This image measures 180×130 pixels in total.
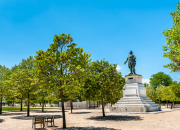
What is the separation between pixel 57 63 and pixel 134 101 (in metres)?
18.9

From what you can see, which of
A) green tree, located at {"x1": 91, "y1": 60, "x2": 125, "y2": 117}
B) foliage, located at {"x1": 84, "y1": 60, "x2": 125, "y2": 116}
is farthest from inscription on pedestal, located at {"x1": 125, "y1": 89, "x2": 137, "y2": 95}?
foliage, located at {"x1": 84, "y1": 60, "x2": 125, "y2": 116}

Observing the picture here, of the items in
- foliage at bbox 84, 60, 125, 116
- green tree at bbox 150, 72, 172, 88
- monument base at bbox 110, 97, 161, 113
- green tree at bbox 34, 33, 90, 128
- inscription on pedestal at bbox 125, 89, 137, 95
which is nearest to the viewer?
green tree at bbox 34, 33, 90, 128

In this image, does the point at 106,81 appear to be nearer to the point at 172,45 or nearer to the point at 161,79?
the point at 172,45

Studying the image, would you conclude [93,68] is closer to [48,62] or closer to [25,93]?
[48,62]

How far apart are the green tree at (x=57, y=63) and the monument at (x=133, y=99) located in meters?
15.5

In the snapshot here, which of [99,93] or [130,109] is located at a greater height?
[99,93]

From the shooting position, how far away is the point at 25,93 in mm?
23375

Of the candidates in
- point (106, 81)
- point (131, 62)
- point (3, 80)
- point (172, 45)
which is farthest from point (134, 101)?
point (3, 80)

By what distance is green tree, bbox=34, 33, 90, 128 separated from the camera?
1240cm

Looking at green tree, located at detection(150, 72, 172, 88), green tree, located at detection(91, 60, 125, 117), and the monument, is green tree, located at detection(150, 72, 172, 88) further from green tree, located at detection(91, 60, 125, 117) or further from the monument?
green tree, located at detection(91, 60, 125, 117)

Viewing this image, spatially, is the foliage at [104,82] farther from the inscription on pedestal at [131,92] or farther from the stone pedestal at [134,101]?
the inscription on pedestal at [131,92]

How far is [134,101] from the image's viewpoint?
26828mm

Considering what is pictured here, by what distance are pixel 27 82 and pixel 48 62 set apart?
11.8m

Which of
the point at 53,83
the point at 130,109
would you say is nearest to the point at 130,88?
the point at 130,109
